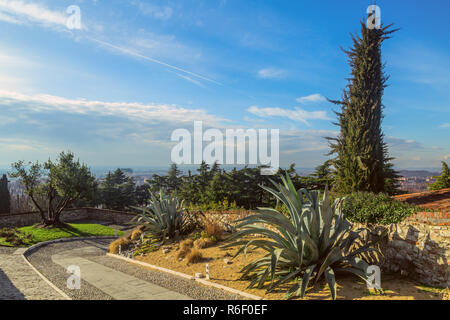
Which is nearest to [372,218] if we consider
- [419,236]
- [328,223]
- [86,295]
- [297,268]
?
[419,236]

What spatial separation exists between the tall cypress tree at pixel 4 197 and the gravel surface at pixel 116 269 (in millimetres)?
15787

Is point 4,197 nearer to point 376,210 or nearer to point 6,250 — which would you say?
point 6,250

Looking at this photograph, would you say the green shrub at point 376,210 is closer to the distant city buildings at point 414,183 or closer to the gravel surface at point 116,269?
the gravel surface at point 116,269

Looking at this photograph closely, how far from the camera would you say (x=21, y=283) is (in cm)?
787

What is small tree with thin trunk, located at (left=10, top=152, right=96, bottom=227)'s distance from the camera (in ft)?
63.3

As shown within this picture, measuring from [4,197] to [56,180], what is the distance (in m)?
10.6

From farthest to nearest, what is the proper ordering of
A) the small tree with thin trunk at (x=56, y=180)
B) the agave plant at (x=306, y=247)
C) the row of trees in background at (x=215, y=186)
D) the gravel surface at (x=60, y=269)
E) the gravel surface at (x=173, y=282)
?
the row of trees in background at (x=215, y=186)
the small tree with thin trunk at (x=56, y=180)
the gravel surface at (x=60, y=269)
the gravel surface at (x=173, y=282)
the agave plant at (x=306, y=247)

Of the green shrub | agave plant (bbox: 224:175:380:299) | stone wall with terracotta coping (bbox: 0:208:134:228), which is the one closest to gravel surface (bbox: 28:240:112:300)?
agave plant (bbox: 224:175:380:299)

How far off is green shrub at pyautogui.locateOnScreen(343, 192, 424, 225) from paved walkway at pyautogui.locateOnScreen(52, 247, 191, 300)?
5.09 metres

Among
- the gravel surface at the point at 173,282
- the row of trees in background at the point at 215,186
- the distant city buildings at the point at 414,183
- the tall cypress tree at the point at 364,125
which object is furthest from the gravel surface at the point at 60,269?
the distant city buildings at the point at 414,183

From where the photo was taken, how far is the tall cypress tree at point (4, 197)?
25469mm
